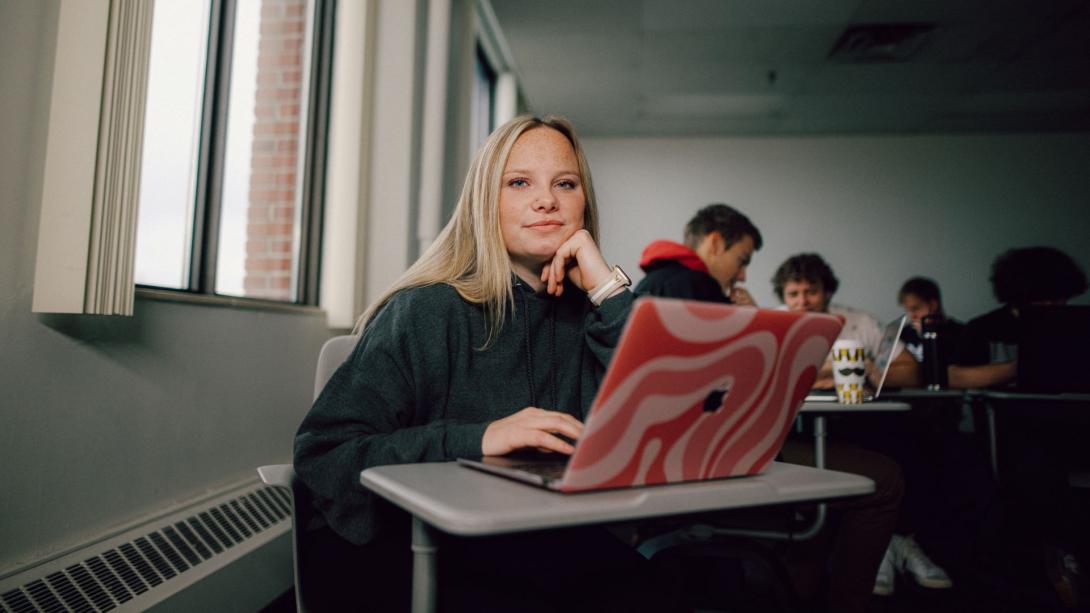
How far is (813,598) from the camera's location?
210 centimetres

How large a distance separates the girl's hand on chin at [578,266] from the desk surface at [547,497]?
1.43 ft

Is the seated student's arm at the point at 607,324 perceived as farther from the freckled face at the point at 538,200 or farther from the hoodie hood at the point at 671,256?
the hoodie hood at the point at 671,256

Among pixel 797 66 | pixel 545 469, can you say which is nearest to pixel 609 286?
pixel 545 469

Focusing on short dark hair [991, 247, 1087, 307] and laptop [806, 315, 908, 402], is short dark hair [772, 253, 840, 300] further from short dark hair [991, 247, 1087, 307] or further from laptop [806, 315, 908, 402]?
laptop [806, 315, 908, 402]

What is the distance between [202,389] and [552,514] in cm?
144

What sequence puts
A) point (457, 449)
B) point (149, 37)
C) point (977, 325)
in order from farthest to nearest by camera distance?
1. point (977, 325)
2. point (149, 37)
3. point (457, 449)

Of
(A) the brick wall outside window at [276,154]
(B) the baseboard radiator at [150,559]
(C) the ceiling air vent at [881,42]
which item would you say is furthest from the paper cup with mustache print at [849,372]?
(C) the ceiling air vent at [881,42]

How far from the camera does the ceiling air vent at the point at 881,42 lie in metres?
4.05

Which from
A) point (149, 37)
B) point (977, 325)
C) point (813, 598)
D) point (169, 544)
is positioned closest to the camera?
point (149, 37)

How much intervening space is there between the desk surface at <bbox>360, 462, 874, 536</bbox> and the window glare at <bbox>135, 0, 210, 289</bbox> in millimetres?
1287

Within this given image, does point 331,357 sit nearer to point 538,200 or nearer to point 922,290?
point 538,200

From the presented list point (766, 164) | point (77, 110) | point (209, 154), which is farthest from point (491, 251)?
point (766, 164)

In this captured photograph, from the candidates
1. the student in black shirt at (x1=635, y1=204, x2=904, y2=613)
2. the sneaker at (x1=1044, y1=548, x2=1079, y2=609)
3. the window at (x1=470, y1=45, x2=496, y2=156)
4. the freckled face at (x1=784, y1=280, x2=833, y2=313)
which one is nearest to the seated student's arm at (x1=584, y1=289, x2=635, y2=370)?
the student in black shirt at (x1=635, y1=204, x2=904, y2=613)

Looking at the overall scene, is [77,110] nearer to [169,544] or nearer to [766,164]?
[169,544]
